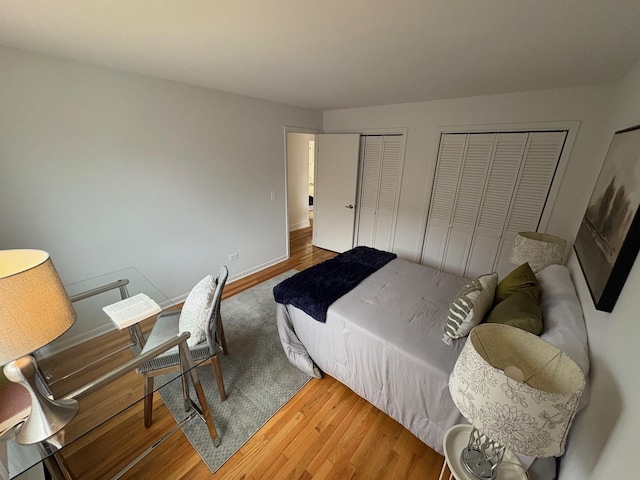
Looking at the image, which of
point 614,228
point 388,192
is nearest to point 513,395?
point 614,228

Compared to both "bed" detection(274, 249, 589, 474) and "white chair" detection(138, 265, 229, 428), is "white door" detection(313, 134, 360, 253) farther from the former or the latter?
"white chair" detection(138, 265, 229, 428)

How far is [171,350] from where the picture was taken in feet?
4.70

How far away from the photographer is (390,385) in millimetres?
1521

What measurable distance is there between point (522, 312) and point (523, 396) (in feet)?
2.34

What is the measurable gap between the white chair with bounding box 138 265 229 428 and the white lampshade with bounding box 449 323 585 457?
50.1 inches

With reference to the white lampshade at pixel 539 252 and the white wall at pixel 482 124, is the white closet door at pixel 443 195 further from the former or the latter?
the white lampshade at pixel 539 252

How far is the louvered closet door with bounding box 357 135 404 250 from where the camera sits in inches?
134

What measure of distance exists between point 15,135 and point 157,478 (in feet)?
7.77

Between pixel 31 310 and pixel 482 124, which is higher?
pixel 482 124

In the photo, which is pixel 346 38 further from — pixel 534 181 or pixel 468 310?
pixel 534 181

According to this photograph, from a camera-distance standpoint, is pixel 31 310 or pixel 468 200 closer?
pixel 31 310

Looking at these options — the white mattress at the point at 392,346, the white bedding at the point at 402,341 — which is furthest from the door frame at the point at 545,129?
the white mattress at the point at 392,346

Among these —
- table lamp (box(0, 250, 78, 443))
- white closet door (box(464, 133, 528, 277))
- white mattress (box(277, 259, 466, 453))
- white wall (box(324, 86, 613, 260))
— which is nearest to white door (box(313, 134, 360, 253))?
white wall (box(324, 86, 613, 260))

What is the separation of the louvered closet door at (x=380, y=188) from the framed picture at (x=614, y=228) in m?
2.09
